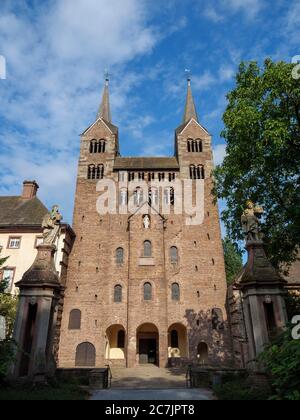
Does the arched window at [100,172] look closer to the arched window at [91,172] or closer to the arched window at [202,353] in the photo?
the arched window at [91,172]

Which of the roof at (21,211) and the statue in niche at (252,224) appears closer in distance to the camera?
the statue in niche at (252,224)

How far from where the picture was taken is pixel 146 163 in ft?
123

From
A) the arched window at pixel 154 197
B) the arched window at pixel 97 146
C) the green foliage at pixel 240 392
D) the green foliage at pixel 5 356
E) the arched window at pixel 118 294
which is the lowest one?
the green foliage at pixel 240 392

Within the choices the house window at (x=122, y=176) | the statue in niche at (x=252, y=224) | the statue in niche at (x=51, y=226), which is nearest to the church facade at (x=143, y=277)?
the house window at (x=122, y=176)

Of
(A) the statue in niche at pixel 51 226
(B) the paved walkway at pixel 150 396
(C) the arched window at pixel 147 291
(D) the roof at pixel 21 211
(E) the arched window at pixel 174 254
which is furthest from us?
(E) the arched window at pixel 174 254

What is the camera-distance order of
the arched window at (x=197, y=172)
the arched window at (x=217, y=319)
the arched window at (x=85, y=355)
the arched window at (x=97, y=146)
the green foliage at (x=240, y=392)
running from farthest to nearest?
the arched window at (x=97, y=146), the arched window at (x=197, y=172), the arched window at (x=217, y=319), the arched window at (x=85, y=355), the green foliage at (x=240, y=392)

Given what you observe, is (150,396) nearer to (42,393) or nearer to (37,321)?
(42,393)

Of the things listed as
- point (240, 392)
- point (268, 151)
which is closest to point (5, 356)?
point (240, 392)

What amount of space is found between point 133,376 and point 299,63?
69.8 ft

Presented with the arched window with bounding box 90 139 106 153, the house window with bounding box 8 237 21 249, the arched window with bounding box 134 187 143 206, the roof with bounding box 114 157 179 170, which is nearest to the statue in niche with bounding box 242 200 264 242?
the arched window with bounding box 134 187 143 206

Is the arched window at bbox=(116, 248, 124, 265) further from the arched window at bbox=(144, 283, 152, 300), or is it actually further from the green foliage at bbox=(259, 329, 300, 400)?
the green foliage at bbox=(259, 329, 300, 400)

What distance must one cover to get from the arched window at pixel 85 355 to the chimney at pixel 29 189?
648 inches

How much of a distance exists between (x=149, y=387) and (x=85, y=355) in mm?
13113

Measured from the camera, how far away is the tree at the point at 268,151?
14789 mm
